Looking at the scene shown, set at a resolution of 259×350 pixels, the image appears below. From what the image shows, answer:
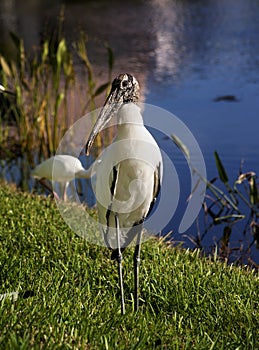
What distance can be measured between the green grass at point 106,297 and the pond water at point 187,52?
4.95ft

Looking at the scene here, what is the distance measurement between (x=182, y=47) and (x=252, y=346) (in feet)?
38.3

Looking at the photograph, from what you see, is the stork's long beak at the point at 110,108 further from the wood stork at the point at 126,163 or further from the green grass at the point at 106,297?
the green grass at the point at 106,297

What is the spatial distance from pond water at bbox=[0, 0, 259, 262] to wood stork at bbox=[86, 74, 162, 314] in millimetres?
2307

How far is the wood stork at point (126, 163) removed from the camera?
2453 millimetres

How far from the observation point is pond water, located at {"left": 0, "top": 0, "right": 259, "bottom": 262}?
7715 mm

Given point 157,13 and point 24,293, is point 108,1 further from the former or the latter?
point 24,293

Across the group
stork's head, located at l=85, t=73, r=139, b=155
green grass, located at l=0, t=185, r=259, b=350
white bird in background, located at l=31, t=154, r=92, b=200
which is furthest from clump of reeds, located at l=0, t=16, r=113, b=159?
stork's head, located at l=85, t=73, r=139, b=155

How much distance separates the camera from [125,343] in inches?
87.5

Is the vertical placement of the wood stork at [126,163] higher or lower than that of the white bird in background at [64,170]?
higher

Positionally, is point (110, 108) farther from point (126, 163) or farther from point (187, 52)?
point (187, 52)

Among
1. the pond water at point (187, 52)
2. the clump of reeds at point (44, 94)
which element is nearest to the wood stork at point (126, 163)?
the pond water at point (187, 52)

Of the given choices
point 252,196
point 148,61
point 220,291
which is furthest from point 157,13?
point 220,291

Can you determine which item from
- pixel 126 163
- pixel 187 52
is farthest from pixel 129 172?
pixel 187 52

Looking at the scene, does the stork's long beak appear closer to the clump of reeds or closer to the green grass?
the green grass
